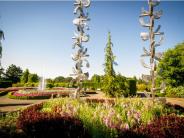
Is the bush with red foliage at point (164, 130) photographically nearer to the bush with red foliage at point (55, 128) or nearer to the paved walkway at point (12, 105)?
the bush with red foliage at point (55, 128)

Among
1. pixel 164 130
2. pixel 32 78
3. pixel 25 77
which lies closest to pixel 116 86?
pixel 164 130

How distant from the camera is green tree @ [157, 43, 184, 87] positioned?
39.7 m

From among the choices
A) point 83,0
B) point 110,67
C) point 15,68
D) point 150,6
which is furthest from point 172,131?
point 15,68

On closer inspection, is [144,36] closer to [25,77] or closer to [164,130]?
[164,130]

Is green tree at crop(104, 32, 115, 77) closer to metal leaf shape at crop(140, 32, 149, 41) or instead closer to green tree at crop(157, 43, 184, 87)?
green tree at crop(157, 43, 184, 87)

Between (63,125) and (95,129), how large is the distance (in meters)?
0.91

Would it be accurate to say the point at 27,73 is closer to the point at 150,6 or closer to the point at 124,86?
the point at 124,86

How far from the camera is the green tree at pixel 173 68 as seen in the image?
39688 mm

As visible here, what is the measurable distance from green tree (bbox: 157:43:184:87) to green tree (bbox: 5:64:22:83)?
58589 mm

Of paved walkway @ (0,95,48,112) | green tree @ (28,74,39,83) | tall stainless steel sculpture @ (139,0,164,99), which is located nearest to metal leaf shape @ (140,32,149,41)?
tall stainless steel sculpture @ (139,0,164,99)

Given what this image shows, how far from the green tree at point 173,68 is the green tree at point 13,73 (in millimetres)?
58589

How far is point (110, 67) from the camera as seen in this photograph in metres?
29.7

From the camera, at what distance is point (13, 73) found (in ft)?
292

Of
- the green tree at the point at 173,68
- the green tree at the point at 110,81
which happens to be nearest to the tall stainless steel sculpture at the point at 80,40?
the green tree at the point at 110,81
